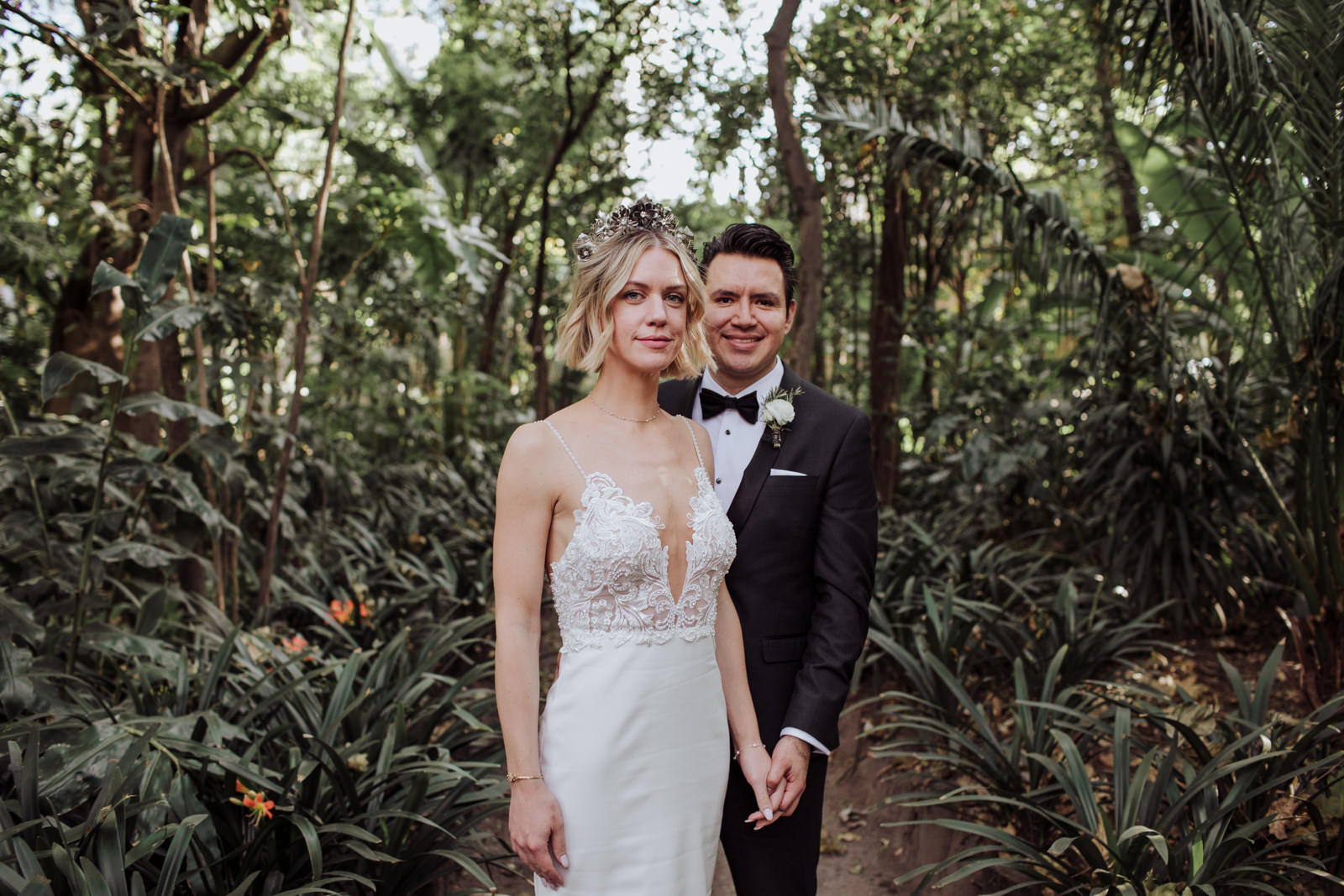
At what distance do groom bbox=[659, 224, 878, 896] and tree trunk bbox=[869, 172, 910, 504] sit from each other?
5874 millimetres

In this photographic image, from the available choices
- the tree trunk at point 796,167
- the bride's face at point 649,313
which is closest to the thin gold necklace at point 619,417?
the bride's face at point 649,313

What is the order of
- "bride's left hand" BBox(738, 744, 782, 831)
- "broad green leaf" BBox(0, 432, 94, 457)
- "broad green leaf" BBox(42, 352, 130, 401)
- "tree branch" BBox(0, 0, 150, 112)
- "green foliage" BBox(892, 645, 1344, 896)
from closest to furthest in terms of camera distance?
"bride's left hand" BBox(738, 744, 782, 831), "green foliage" BBox(892, 645, 1344, 896), "broad green leaf" BBox(42, 352, 130, 401), "broad green leaf" BBox(0, 432, 94, 457), "tree branch" BBox(0, 0, 150, 112)

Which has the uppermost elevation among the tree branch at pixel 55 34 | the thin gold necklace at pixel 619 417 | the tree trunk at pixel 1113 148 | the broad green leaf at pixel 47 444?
the tree trunk at pixel 1113 148

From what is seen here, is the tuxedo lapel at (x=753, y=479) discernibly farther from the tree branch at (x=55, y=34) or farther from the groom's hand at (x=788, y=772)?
the tree branch at (x=55, y=34)

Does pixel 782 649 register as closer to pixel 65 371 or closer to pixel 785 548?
pixel 785 548

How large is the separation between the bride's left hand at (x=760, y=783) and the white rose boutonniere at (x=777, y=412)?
682mm

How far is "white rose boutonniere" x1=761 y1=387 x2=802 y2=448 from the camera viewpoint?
2.06m

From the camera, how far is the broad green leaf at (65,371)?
111 inches

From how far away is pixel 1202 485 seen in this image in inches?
209

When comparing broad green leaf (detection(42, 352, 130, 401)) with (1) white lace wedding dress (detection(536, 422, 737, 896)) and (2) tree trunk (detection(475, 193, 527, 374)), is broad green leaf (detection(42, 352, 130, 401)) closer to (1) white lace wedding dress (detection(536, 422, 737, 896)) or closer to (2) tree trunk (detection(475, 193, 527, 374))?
(1) white lace wedding dress (detection(536, 422, 737, 896))

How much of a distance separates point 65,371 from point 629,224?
217 cm

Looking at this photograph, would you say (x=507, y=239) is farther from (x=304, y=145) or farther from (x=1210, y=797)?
(x=1210, y=797)

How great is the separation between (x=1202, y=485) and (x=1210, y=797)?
322 cm

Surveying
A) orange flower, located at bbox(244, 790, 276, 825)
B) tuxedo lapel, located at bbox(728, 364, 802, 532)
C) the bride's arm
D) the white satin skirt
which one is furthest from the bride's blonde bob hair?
orange flower, located at bbox(244, 790, 276, 825)
